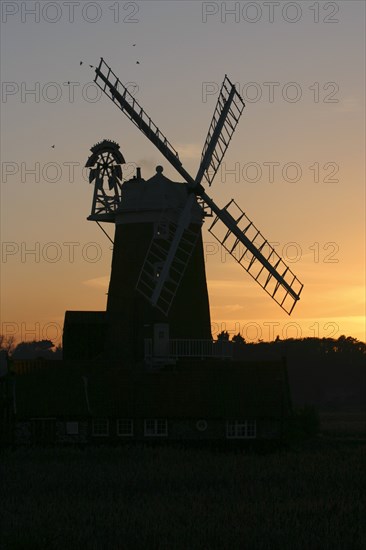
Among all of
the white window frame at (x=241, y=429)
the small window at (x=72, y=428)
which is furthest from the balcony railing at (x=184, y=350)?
the small window at (x=72, y=428)

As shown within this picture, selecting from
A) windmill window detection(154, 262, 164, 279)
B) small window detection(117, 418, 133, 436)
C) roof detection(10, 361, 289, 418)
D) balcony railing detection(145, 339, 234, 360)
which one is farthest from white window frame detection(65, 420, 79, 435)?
windmill window detection(154, 262, 164, 279)

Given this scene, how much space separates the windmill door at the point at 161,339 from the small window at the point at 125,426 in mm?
3392

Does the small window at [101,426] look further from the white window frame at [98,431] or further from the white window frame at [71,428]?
the white window frame at [71,428]

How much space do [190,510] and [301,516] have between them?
3.00 meters

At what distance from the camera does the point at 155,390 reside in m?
53.4

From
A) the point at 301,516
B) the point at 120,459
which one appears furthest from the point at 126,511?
the point at 120,459

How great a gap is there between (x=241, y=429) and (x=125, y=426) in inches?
201

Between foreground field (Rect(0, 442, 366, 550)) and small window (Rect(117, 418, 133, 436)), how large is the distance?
2753 millimetres

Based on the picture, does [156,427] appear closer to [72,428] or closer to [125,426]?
[125,426]

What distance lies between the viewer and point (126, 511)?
104 ft

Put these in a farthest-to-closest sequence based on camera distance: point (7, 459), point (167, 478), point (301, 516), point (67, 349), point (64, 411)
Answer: point (67, 349) < point (64, 411) < point (7, 459) < point (167, 478) < point (301, 516)

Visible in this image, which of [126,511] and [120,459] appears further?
[120,459]

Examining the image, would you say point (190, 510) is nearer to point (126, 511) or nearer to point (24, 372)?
point (126, 511)

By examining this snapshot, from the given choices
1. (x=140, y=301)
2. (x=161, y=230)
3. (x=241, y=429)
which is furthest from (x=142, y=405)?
(x=161, y=230)
